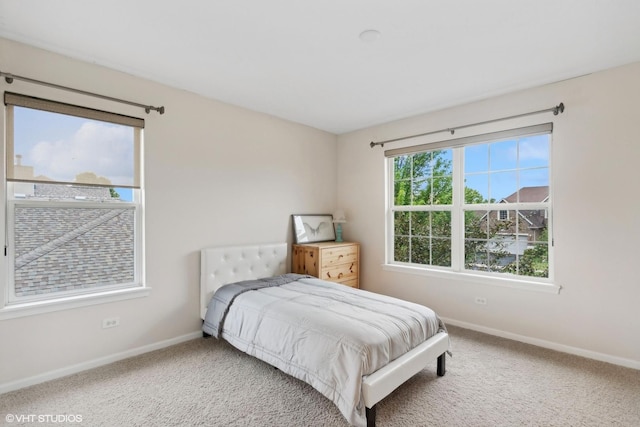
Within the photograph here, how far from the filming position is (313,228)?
4328 millimetres

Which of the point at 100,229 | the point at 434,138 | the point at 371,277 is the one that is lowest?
the point at 371,277

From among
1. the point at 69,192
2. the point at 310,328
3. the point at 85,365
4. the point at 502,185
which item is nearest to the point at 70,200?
the point at 69,192

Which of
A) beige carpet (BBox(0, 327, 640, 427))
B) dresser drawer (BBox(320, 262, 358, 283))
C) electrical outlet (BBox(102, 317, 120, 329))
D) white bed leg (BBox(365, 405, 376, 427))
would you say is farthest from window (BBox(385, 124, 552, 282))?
electrical outlet (BBox(102, 317, 120, 329))

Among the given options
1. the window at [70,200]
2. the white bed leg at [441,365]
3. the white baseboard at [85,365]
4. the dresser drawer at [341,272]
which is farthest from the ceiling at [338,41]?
the white bed leg at [441,365]

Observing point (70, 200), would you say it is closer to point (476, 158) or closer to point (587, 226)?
point (476, 158)

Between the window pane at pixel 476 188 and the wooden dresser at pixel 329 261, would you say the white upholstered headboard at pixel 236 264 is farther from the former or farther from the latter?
the window pane at pixel 476 188

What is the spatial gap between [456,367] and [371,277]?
1.84 m

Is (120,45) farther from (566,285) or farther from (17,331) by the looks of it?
(566,285)

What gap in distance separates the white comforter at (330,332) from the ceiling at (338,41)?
6.54 ft

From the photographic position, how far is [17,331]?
2.23 m

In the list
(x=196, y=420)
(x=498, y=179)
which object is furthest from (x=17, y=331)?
(x=498, y=179)

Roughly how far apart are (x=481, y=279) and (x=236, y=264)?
2643 millimetres

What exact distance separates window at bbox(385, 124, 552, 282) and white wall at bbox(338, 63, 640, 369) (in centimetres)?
16

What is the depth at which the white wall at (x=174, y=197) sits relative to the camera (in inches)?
91.4
